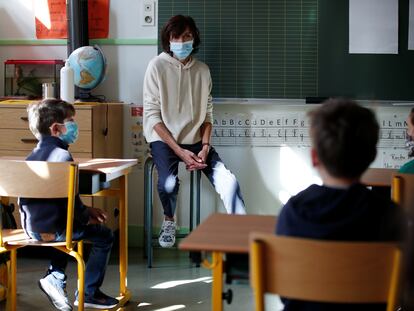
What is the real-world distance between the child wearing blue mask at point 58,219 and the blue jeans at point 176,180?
922mm

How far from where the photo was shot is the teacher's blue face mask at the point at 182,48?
4141 mm

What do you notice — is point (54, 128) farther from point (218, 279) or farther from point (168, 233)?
point (218, 279)

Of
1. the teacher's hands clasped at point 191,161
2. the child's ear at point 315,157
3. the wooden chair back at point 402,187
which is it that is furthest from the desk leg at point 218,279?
the teacher's hands clasped at point 191,161

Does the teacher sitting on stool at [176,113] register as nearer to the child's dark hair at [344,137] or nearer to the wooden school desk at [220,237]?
the wooden school desk at [220,237]

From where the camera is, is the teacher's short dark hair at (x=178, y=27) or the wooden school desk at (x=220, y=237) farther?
the teacher's short dark hair at (x=178, y=27)

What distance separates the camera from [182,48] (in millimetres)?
4148

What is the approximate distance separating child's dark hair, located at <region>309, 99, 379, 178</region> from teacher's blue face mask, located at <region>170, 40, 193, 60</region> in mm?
2526

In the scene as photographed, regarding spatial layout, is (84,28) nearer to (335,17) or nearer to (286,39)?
(286,39)

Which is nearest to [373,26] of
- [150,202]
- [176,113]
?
[176,113]

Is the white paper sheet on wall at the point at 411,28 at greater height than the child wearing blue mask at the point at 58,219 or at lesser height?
greater

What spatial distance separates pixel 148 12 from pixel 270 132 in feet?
3.76

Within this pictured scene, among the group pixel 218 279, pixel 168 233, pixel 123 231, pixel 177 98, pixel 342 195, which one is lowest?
pixel 168 233

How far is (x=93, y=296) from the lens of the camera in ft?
10.5

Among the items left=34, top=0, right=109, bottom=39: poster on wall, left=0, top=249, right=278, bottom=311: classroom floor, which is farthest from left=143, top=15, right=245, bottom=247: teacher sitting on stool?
left=34, top=0, right=109, bottom=39: poster on wall
